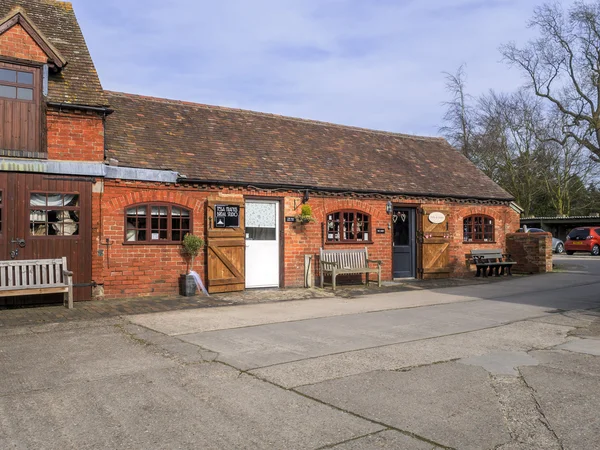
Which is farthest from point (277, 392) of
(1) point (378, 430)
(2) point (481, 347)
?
(2) point (481, 347)

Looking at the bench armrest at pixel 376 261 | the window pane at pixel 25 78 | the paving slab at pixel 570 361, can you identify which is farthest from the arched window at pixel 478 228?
the window pane at pixel 25 78

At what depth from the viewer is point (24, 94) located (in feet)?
34.5

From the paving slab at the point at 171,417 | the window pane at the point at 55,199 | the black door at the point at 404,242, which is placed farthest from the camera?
the black door at the point at 404,242

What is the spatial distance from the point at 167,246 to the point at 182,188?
1.38 m

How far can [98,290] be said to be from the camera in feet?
36.5

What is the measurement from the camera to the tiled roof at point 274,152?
42.0ft

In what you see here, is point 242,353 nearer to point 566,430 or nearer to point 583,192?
point 566,430

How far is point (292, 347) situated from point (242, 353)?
2.34 ft

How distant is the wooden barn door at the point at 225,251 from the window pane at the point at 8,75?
4.65 meters

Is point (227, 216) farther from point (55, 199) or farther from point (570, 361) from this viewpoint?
point (570, 361)

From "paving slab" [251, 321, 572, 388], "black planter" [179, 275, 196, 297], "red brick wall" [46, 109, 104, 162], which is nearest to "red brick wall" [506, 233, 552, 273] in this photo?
"paving slab" [251, 321, 572, 388]

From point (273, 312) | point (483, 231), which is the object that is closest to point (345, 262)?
point (273, 312)

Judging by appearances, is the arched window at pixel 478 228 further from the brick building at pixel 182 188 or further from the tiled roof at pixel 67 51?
the tiled roof at pixel 67 51

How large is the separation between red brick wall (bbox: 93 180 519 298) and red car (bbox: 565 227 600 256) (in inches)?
801
